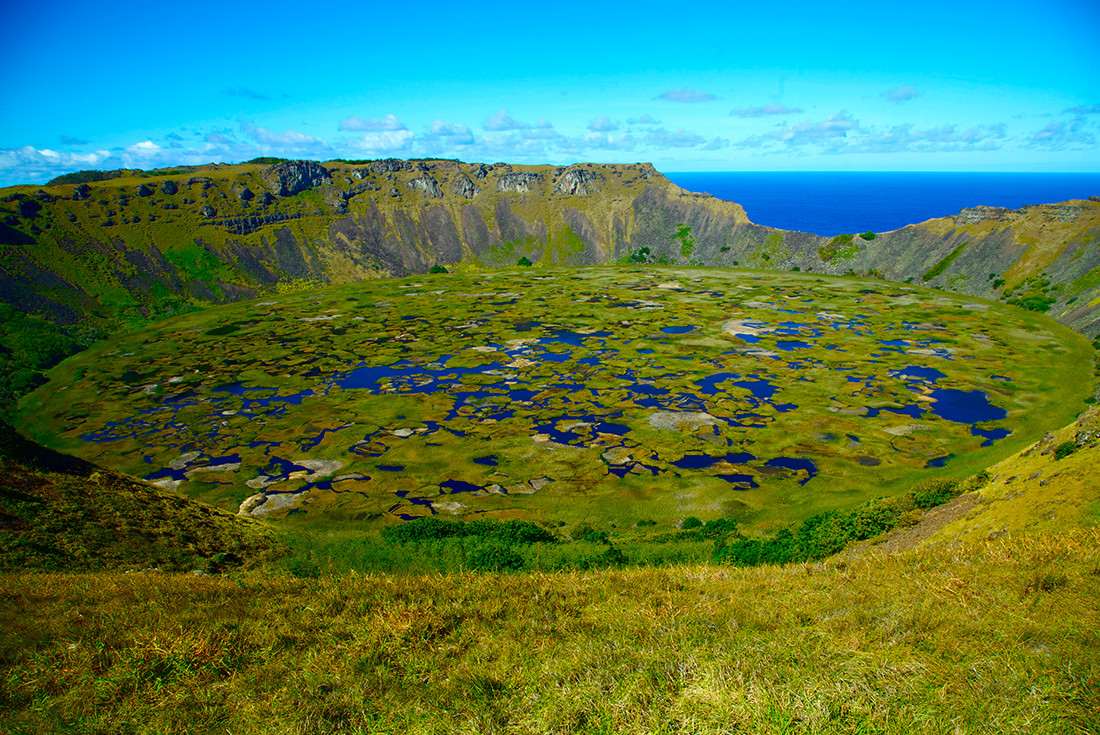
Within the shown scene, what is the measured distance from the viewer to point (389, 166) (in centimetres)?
19488

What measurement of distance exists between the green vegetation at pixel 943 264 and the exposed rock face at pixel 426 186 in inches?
5991

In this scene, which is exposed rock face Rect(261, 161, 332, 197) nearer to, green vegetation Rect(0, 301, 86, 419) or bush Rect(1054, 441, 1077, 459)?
green vegetation Rect(0, 301, 86, 419)

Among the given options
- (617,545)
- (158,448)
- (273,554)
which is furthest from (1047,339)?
(158,448)

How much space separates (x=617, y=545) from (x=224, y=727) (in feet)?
66.5

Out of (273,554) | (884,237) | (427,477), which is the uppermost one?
(884,237)

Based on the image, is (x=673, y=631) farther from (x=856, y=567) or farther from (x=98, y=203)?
(x=98, y=203)

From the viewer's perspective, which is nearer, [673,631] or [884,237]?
[673,631]

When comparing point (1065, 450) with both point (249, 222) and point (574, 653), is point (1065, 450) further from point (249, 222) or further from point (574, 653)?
point (249, 222)

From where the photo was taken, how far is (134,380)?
57031mm

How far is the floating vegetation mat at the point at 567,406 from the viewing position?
3434 cm

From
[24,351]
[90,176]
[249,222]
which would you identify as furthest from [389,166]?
[24,351]

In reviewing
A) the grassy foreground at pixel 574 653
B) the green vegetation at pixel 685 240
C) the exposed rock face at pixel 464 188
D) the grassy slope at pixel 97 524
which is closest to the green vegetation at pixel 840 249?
the green vegetation at pixel 685 240

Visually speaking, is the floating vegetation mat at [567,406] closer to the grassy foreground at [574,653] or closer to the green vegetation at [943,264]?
the grassy foreground at [574,653]

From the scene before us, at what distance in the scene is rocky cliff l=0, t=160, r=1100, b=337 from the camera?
10106 centimetres
